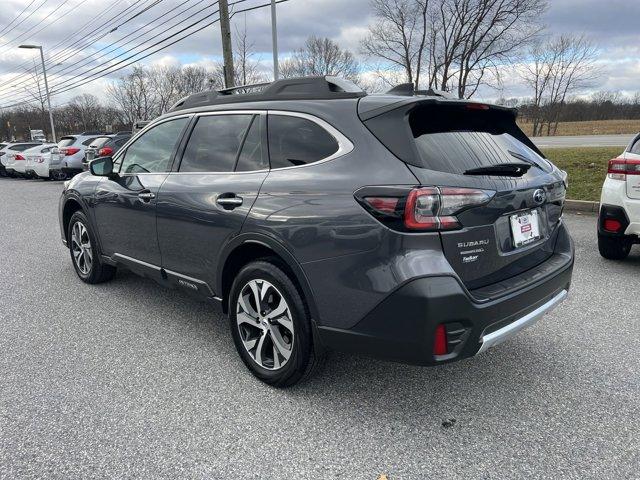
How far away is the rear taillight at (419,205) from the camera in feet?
7.54

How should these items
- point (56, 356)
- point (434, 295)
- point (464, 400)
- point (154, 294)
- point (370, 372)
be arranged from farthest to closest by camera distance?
→ point (154, 294)
point (56, 356)
point (370, 372)
point (464, 400)
point (434, 295)

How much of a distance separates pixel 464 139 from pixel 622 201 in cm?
330

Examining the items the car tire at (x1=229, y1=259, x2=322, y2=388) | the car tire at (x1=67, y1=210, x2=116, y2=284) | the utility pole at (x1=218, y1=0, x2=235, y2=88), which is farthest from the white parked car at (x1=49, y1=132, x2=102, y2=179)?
the car tire at (x1=229, y1=259, x2=322, y2=388)

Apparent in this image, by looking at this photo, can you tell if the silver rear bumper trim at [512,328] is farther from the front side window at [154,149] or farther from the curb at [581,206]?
the curb at [581,206]

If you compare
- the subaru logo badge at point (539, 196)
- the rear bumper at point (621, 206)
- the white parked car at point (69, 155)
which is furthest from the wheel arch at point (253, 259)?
the white parked car at point (69, 155)

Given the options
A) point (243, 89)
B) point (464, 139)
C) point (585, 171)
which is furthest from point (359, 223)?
point (585, 171)

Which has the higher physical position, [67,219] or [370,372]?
[67,219]

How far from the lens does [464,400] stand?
2.87 metres

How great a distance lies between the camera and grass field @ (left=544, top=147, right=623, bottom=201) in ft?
30.4

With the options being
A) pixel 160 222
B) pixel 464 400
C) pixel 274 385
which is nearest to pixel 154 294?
pixel 160 222

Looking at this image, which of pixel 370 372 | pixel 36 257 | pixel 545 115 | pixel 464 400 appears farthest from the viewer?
pixel 545 115

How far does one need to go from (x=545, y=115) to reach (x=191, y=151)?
49.9 meters

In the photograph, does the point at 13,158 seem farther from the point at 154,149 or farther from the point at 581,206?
the point at 581,206

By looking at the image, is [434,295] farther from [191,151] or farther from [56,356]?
[56,356]
